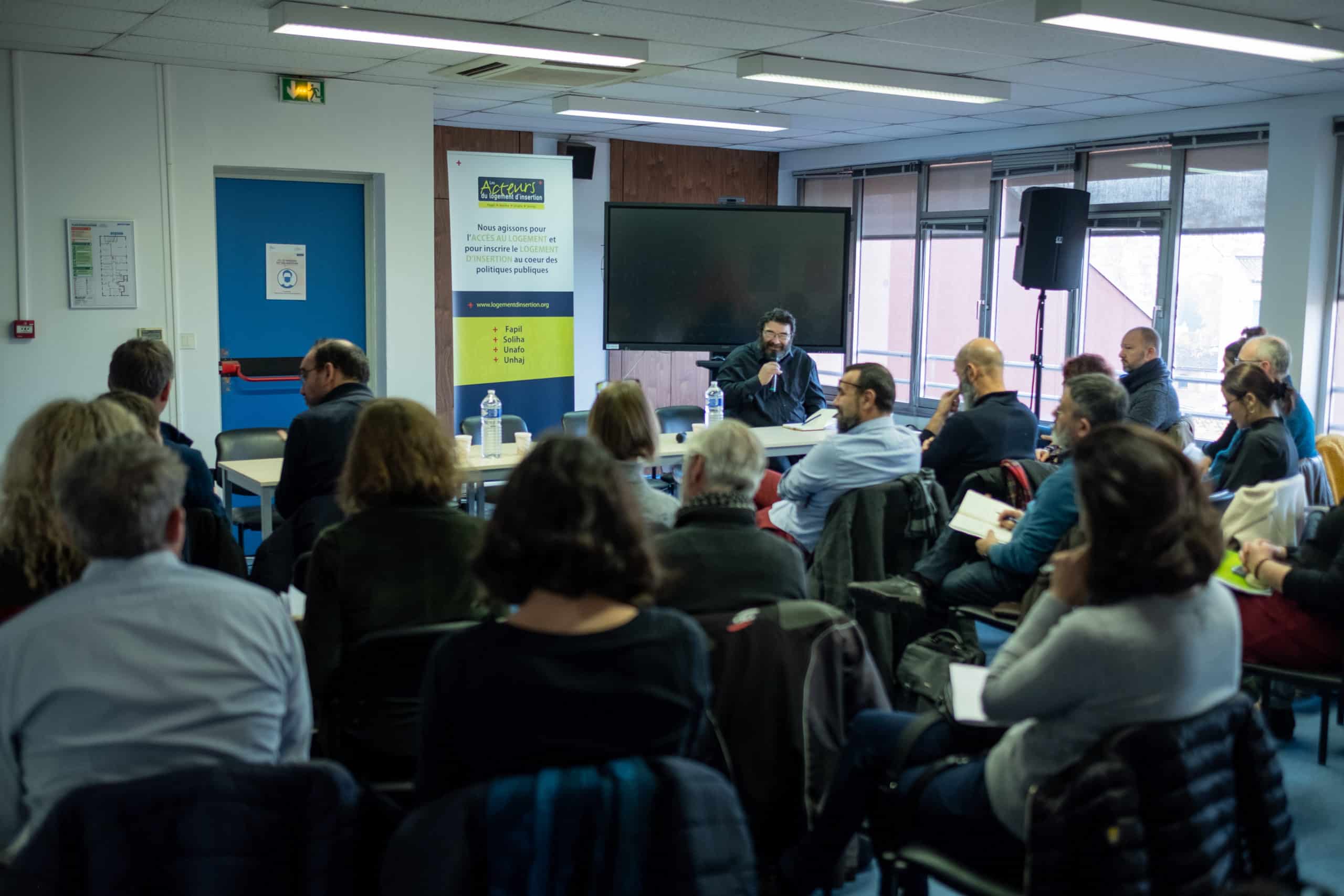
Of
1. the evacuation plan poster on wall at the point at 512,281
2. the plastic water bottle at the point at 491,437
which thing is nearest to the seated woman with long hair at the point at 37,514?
the plastic water bottle at the point at 491,437

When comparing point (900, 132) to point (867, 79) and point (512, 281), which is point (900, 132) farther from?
point (512, 281)

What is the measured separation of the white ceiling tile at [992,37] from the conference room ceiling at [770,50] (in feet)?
0.04

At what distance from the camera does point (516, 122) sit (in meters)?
8.66

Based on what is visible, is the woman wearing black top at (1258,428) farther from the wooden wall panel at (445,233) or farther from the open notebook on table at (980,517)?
the wooden wall panel at (445,233)

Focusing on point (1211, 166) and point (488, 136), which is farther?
point (488, 136)

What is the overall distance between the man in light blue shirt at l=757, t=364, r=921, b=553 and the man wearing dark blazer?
1.50 metres

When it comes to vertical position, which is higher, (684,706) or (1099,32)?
(1099,32)

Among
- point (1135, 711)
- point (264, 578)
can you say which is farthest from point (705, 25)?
point (1135, 711)

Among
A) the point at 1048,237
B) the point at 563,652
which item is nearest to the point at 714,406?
the point at 1048,237

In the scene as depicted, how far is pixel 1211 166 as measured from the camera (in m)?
7.55

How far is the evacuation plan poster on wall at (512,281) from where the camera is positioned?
761cm

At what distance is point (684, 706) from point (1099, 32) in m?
4.46

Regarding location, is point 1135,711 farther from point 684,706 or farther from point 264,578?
point 264,578

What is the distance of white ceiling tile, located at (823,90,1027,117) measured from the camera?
7.21 meters
